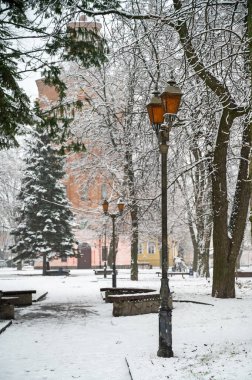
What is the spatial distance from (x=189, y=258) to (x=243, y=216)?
2629 inches

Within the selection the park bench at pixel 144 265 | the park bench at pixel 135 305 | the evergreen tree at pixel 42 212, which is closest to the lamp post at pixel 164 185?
the park bench at pixel 135 305

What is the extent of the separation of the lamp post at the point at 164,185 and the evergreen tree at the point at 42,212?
31562mm

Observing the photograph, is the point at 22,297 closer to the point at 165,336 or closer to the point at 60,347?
the point at 60,347

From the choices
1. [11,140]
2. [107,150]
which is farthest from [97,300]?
[107,150]

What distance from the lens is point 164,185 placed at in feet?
28.3

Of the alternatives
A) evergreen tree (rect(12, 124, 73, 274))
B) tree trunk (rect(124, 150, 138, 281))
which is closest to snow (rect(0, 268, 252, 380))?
tree trunk (rect(124, 150, 138, 281))

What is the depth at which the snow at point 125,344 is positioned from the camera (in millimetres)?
7008

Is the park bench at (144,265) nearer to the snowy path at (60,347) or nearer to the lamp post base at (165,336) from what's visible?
the snowy path at (60,347)

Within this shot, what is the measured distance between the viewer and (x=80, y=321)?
12805 mm

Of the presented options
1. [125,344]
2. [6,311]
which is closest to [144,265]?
[6,311]

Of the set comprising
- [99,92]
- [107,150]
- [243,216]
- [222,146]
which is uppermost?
[99,92]

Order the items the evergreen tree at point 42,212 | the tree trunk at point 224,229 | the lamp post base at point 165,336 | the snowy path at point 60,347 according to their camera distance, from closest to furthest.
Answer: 1. the snowy path at point 60,347
2. the lamp post base at point 165,336
3. the tree trunk at point 224,229
4. the evergreen tree at point 42,212

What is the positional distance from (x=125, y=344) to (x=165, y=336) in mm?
1712

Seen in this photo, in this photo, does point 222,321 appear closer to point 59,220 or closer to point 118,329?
point 118,329
